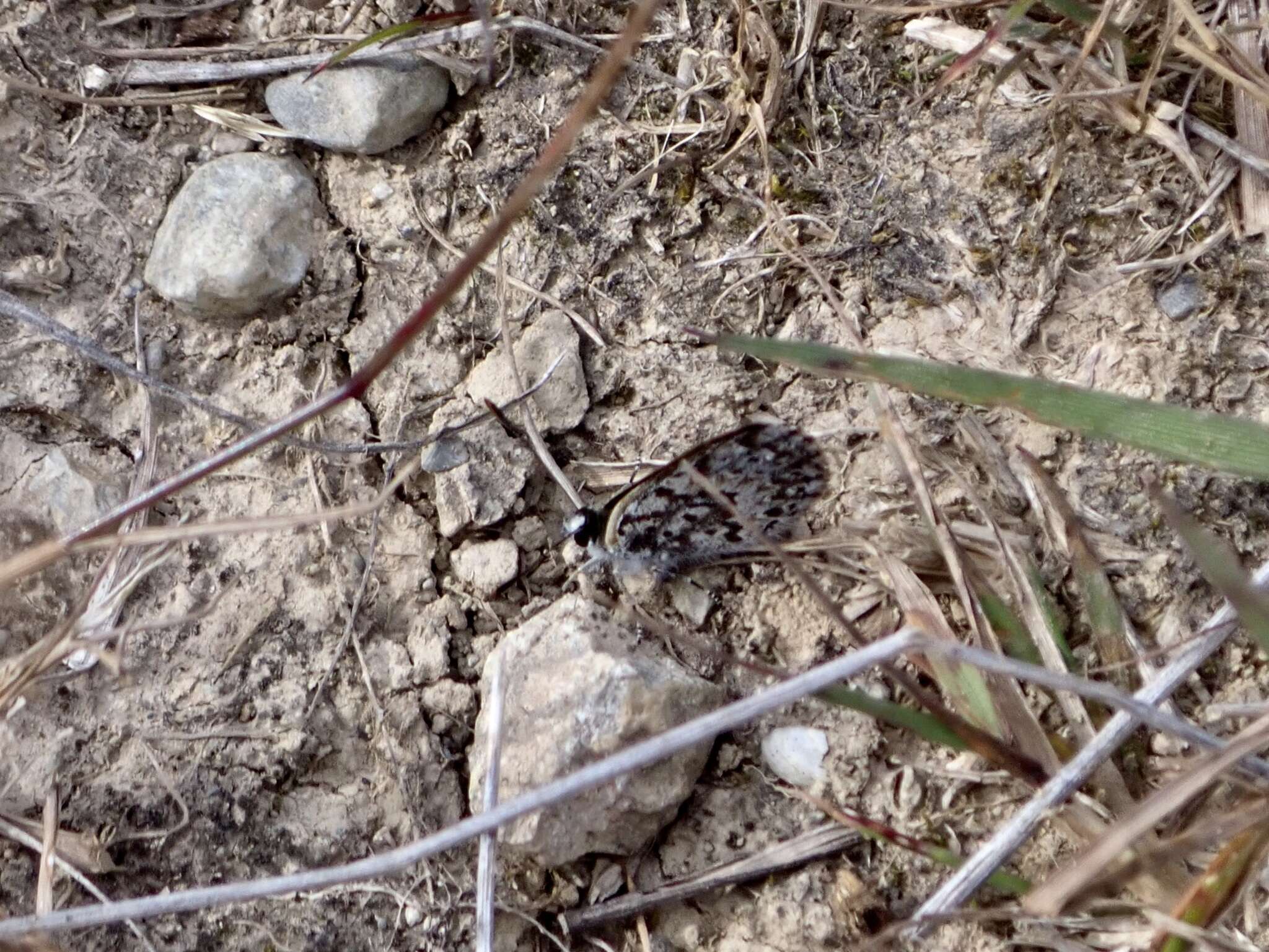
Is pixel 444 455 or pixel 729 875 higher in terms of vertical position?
pixel 444 455

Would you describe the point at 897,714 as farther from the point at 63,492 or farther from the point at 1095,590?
the point at 63,492

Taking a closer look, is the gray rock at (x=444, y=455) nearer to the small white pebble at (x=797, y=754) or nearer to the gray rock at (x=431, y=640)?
the gray rock at (x=431, y=640)

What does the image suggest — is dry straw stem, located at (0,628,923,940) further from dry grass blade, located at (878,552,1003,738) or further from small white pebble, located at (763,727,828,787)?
small white pebble, located at (763,727,828,787)

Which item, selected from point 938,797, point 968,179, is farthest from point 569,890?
point 968,179

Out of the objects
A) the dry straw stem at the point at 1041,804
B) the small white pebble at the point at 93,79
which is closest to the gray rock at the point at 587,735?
the dry straw stem at the point at 1041,804

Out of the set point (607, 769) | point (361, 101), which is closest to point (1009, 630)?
point (607, 769)

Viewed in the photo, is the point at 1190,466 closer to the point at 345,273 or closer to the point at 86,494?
the point at 345,273
